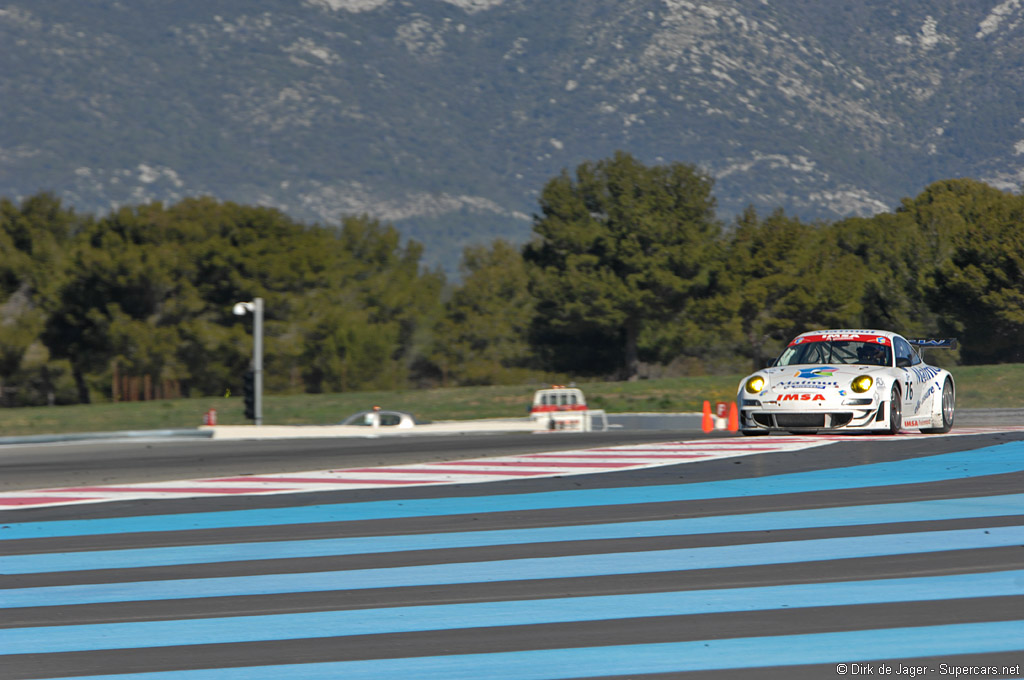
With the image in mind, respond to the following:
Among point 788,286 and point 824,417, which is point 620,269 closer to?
point 788,286

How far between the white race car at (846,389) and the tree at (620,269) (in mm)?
A: 54322

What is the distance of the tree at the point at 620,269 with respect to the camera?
68438 millimetres

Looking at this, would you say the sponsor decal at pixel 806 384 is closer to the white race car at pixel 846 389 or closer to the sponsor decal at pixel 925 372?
the white race car at pixel 846 389

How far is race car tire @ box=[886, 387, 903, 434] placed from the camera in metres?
12.0

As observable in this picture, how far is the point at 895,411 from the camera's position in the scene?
39.9 feet

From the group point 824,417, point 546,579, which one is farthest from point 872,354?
point 546,579

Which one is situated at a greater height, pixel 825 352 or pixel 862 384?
pixel 825 352

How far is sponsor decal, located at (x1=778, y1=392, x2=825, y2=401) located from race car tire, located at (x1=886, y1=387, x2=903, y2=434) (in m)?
0.72

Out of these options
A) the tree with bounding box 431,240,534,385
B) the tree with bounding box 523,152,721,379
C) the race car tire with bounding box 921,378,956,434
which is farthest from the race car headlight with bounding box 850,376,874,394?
the tree with bounding box 431,240,534,385

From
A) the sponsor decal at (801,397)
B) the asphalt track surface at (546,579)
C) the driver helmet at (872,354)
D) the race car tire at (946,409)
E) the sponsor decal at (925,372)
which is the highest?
the driver helmet at (872,354)

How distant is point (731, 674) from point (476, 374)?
275ft

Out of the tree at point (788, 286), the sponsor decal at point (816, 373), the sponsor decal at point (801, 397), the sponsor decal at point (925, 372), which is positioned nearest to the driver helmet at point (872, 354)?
the sponsor decal at point (925, 372)

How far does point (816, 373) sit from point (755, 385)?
0.65 meters

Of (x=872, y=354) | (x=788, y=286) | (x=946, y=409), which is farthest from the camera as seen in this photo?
(x=788, y=286)
